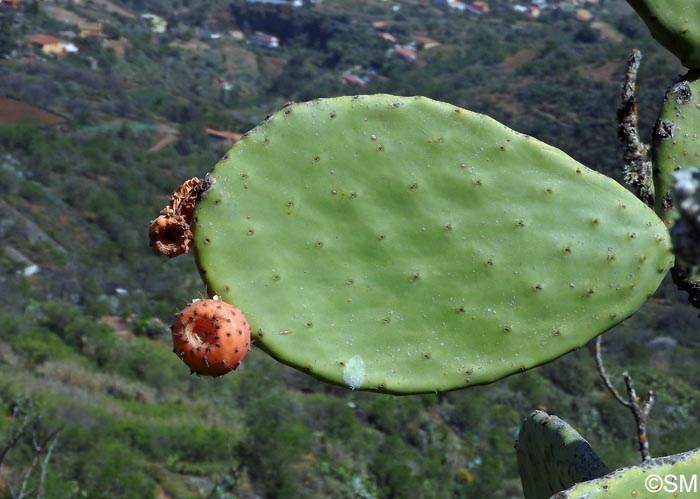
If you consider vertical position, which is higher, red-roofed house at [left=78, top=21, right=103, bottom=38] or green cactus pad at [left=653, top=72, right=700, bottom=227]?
green cactus pad at [left=653, top=72, right=700, bottom=227]

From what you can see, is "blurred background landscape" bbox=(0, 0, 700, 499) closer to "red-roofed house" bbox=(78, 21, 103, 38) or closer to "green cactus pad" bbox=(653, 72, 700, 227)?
"red-roofed house" bbox=(78, 21, 103, 38)

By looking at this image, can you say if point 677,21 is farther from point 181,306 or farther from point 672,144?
point 181,306

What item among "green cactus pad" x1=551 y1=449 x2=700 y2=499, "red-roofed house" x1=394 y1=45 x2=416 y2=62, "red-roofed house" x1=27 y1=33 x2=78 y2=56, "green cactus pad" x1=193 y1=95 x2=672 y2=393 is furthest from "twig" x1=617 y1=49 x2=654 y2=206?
"red-roofed house" x1=394 y1=45 x2=416 y2=62

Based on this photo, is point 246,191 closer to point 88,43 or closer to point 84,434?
point 84,434

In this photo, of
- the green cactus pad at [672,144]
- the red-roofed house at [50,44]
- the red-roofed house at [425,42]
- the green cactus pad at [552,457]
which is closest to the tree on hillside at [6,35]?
the red-roofed house at [50,44]

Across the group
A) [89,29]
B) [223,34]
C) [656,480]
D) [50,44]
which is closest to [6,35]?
[50,44]

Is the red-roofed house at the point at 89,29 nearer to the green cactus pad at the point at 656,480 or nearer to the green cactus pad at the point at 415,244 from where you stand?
the green cactus pad at the point at 415,244
